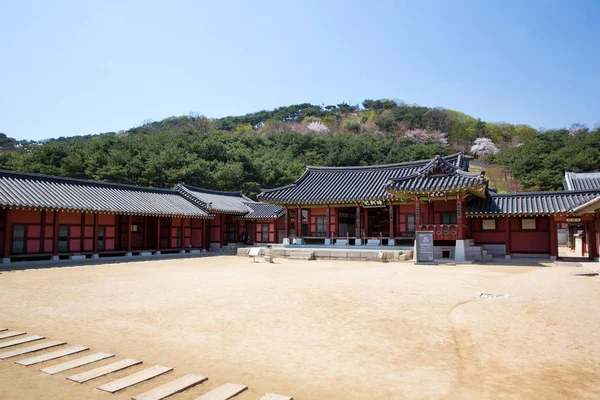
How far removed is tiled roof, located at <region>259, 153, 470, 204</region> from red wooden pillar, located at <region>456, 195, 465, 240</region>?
441 cm

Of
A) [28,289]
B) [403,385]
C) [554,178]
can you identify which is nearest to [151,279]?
[28,289]

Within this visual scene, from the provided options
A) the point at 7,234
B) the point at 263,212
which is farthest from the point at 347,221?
the point at 7,234

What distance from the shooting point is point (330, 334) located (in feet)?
23.0

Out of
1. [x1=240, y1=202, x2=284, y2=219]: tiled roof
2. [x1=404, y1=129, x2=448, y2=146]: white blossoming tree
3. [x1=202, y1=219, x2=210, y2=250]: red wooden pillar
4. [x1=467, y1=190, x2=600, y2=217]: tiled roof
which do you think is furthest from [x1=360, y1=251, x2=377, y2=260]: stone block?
[x1=404, y1=129, x2=448, y2=146]: white blossoming tree

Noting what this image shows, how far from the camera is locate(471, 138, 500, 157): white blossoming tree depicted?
264 feet

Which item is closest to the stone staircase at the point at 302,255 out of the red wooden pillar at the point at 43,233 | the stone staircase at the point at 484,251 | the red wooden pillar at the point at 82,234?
the stone staircase at the point at 484,251

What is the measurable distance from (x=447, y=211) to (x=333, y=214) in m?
7.98

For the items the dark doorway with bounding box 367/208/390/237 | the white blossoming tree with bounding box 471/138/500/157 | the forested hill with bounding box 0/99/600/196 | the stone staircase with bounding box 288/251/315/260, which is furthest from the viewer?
the white blossoming tree with bounding box 471/138/500/157

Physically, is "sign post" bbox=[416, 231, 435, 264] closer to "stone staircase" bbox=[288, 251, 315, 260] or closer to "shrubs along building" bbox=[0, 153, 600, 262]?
"shrubs along building" bbox=[0, 153, 600, 262]

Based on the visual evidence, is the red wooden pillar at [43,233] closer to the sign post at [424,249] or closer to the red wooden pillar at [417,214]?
the sign post at [424,249]

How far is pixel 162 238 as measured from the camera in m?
28.6

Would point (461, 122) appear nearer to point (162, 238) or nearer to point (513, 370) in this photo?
point (162, 238)

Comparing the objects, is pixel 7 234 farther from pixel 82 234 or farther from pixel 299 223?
pixel 299 223

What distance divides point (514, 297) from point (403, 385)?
7.09 metres
